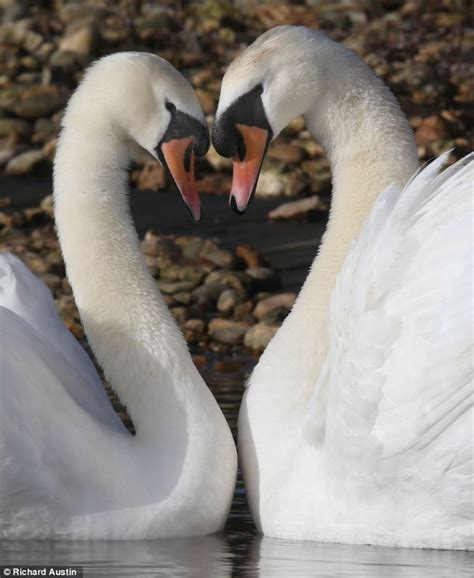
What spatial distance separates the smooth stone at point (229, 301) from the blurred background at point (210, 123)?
0.01 metres

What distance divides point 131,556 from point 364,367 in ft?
3.70

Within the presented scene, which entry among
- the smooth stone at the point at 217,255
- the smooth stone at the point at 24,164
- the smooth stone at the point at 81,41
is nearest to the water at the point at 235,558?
the smooth stone at the point at 217,255

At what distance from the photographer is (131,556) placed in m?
6.34

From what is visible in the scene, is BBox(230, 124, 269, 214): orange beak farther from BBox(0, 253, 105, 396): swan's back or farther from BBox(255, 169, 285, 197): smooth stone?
BBox(255, 169, 285, 197): smooth stone

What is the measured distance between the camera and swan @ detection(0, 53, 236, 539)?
21.3 ft

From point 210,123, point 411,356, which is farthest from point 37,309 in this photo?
point 210,123

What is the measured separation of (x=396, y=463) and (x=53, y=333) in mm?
1845

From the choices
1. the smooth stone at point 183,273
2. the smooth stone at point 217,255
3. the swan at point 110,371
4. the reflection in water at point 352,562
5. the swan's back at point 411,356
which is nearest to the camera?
the reflection in water at point 352,562

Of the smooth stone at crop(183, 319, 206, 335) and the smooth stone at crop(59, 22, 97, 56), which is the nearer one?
the smooth stone at crop(183, 319, 206, 335)

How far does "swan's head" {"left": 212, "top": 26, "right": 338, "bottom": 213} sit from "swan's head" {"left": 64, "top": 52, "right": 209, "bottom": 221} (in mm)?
147

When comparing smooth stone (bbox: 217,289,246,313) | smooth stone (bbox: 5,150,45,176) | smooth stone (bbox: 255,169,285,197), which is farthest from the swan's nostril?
smooth stone (bbox: 5,150,45,176)

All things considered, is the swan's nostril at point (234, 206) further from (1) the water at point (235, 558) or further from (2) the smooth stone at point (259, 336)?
(2) the smooth stone at point (259, 336)

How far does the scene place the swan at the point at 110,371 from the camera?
650 centimetres

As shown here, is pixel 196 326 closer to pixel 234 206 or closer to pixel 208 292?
pixel 208 292
